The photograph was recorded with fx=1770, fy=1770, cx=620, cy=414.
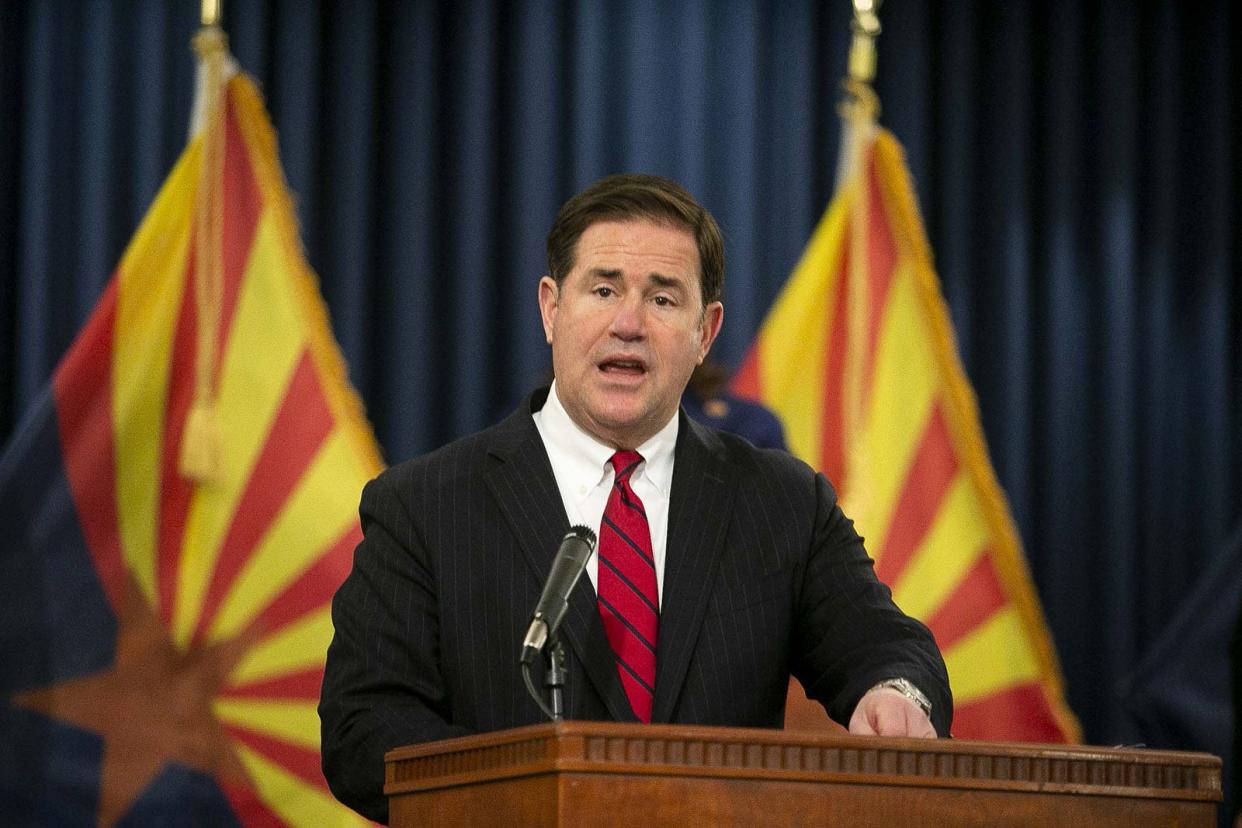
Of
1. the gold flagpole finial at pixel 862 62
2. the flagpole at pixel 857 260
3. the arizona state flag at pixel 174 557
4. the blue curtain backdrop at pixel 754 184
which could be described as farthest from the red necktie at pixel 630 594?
the blue curtain backdrop at pixel 754 184

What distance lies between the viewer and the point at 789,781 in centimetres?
154

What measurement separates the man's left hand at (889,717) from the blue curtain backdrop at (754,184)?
289 cm

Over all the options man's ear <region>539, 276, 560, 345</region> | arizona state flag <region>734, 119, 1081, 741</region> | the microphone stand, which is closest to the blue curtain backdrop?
arizona state flag <region>734, 119, 1081, 741</region>

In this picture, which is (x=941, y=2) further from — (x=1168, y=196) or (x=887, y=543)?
(x=887, y=543)

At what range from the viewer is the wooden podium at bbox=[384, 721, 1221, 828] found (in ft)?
4.90

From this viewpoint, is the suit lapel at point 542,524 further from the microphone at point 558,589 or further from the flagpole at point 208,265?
the flagpole at point 208,265

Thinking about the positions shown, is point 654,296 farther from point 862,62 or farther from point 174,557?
point 862,62

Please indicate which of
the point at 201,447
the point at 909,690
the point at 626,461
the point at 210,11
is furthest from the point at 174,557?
the point at 909,690

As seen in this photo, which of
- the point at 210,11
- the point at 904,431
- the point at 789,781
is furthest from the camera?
the point at 904,431

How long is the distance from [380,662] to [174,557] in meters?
2.00

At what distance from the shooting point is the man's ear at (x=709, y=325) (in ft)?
7.52

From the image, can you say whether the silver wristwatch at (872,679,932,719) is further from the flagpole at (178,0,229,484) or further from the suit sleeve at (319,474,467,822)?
the flagpole at (178,0,229,484)

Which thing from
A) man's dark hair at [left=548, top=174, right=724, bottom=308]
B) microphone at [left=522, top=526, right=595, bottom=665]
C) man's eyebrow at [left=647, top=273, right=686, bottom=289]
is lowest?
microphone at [left=522, top=526, right=595, bottom=665]

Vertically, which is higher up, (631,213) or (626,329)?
(631,213)
